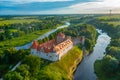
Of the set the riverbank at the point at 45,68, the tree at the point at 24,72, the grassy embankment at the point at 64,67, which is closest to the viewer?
the tree at the point at 24,72

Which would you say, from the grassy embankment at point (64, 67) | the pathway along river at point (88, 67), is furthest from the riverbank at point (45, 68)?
the pathway along river at point (88, 67)

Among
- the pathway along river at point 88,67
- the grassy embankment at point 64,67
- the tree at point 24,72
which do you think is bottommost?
the pathway along river at point 88,67

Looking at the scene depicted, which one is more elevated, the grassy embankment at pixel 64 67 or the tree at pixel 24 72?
the tree at pixel 24 72

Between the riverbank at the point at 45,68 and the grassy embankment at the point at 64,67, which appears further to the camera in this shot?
the grassy embankment at the point at 64,67

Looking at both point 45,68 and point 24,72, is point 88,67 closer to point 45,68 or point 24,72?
point 45,68

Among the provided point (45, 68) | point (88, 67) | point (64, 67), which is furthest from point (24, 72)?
point (88, 67)

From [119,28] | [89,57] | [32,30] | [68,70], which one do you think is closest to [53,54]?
[68,70]

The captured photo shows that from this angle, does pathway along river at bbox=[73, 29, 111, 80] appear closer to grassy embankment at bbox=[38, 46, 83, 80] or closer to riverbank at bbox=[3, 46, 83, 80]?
grassy embankment at bbox=[38, 46, 83, 80]

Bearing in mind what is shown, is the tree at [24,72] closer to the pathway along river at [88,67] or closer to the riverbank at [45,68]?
the riverbank at [45,68]
